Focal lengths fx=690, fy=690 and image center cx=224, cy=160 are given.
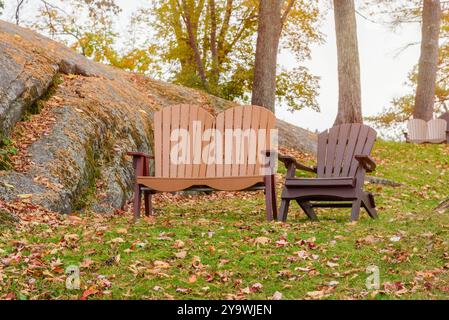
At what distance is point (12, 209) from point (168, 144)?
2022mm

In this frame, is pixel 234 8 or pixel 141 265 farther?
pixel 234 8

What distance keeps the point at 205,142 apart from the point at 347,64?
7.50 m

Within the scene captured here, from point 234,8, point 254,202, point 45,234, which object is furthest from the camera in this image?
point 234,8

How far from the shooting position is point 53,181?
8.57 m

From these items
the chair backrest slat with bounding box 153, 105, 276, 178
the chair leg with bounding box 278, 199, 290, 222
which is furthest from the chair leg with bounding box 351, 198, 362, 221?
the chair backrest slat with bounding box 153, 105, 276, 178

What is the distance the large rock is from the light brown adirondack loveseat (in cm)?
118

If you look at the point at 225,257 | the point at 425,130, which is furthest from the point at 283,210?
the point at 425,130

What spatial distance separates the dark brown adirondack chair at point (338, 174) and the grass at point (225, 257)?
0.25m

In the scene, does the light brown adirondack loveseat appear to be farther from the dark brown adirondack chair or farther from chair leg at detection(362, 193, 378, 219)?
chair leg at detection(362, 193, 378, 219)

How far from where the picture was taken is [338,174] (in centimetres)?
830

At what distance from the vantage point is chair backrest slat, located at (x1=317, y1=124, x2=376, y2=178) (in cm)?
822

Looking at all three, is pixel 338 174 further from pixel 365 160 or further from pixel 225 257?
pixel 225 257
